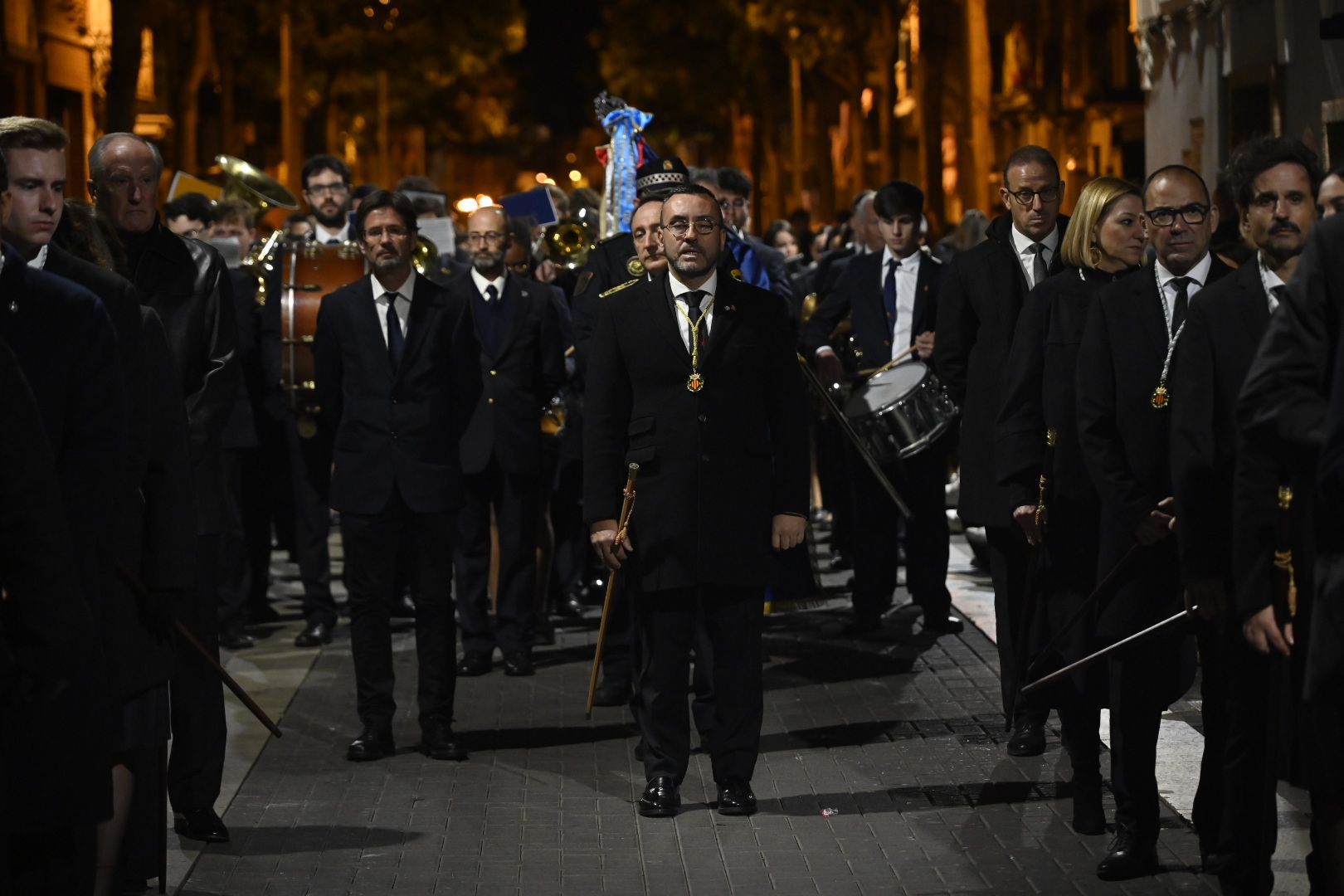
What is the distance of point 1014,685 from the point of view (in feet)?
30.4

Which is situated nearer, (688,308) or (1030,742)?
(688,308)

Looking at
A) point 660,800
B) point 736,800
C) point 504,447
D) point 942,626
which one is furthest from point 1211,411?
point 942,626

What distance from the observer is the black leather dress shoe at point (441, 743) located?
31.2ft

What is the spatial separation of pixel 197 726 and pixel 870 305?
237 inches

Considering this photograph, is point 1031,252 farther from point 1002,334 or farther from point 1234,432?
point 1234,432

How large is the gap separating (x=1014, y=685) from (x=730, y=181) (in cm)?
509

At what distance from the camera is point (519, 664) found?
11.7 meters

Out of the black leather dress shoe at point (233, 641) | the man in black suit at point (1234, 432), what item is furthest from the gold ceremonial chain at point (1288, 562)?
the black leather dress shoe at point (233, 641)

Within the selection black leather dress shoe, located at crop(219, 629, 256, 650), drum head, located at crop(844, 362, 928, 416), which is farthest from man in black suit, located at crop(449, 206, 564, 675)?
drum head, located at crop(844, 362, 928, 416)

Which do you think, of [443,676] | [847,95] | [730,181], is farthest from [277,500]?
[847,95]

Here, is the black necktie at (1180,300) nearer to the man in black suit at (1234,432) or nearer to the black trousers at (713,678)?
the man in black suit at (1234,432)

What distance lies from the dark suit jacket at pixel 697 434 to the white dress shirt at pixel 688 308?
27 millimetres

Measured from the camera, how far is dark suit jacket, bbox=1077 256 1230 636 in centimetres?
729

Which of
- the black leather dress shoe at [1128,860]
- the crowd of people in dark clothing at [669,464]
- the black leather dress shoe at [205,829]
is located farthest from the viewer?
the black leather dress shoe at [205,829]
